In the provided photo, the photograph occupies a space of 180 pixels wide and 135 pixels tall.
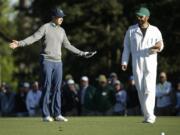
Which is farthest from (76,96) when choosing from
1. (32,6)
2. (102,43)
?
(32,6)

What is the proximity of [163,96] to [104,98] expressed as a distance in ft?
7.49

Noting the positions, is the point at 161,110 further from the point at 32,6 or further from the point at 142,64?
the point at 32,6

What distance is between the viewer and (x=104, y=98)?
29125 mm

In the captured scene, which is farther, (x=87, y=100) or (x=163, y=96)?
(x=87, y=100)

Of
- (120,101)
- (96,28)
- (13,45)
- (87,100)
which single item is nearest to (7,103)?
(87,100)

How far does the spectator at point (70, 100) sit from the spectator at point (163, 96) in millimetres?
3421

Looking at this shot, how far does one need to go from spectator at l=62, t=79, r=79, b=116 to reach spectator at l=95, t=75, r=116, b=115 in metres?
1.01

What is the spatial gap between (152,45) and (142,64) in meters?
0.46

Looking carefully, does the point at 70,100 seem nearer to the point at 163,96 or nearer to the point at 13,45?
the point at 163,96

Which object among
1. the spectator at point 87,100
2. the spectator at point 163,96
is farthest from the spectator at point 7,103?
the spectator at point 163,96

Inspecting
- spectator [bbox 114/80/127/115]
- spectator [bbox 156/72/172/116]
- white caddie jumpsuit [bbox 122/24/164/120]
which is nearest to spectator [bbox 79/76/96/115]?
spectator [bbox 114/80/127/115]

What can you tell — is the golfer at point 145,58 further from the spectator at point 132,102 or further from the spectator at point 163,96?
the spectator at point 132,102

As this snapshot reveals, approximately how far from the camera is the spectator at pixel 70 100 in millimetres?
30156

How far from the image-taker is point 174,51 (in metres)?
40.1
